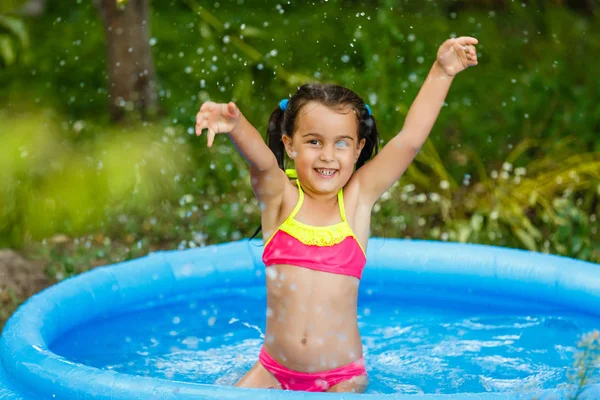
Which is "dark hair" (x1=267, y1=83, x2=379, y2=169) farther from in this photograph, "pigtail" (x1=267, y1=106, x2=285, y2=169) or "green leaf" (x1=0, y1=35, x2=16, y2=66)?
"green leaf" (x1=0, y1=35, x2=16, y2=66)

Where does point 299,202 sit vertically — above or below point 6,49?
below

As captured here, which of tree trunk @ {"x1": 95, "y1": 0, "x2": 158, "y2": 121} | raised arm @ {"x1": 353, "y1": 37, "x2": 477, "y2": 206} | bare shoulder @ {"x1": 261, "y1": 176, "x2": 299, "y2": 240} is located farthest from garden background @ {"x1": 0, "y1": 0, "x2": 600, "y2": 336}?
raised arm @ {"x1": 353, "y1": 37, "x2": 477, "y2": 206}

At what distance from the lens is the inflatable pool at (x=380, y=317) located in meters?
3.48

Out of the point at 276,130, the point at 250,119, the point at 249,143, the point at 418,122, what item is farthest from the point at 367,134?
the point at 250,119

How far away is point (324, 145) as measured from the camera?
2.99 meters

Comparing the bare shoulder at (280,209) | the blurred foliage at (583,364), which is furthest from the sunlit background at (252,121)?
the blurred foliage at (583,364)

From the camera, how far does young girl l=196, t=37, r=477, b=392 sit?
119 inches

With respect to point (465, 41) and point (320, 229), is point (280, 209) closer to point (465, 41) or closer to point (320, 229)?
point (320, 229)

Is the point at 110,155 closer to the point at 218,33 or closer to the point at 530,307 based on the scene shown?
the point at 218,33

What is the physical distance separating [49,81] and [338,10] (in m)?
2.55

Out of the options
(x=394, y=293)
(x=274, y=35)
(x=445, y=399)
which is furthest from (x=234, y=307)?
(x=274, y=35)

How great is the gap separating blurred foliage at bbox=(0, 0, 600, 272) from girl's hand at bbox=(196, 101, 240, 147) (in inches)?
89.3

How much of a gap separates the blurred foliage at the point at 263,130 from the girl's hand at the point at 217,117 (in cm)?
227

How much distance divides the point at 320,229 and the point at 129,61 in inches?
120
